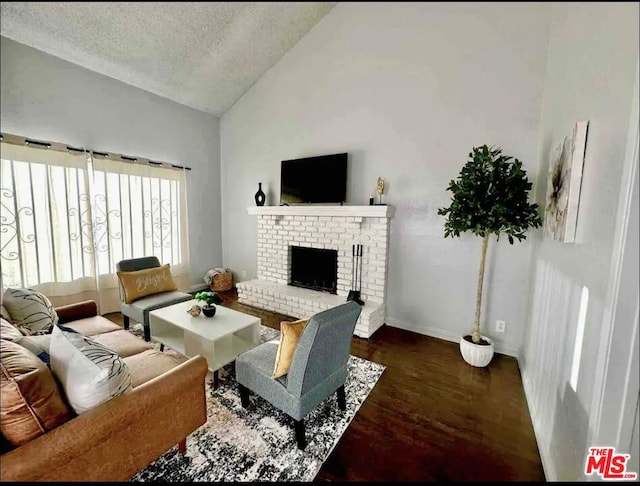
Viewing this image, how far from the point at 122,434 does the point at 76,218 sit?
3177 millimetres

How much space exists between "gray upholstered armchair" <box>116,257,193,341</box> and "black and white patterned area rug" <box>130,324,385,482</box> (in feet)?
3.82

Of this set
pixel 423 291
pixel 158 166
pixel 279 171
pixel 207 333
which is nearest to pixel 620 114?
pixel 423 291

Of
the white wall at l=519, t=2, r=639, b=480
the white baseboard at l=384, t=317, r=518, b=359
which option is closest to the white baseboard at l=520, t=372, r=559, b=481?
the white wall at l=519, t=2, r=639, b=480

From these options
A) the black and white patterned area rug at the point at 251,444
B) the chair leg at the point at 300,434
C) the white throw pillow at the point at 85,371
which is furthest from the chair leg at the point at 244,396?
the white throw pillow at the point at 85,371

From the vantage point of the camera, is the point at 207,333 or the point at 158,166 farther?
the point at 158,166

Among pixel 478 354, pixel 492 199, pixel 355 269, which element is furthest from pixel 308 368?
pixel 355 269

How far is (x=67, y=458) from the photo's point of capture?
1.00m

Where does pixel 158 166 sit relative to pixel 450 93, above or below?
below

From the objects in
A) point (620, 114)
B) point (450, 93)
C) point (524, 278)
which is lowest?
point (524, 278)

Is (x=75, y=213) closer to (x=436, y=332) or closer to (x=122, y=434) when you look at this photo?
(x=122, y=434)

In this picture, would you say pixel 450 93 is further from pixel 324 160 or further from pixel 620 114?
pixel 620 114

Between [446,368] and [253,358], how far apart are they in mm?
1790

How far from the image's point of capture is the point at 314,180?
3.72 metres

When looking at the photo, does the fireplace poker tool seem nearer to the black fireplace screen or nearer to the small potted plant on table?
the black fireplace screen
